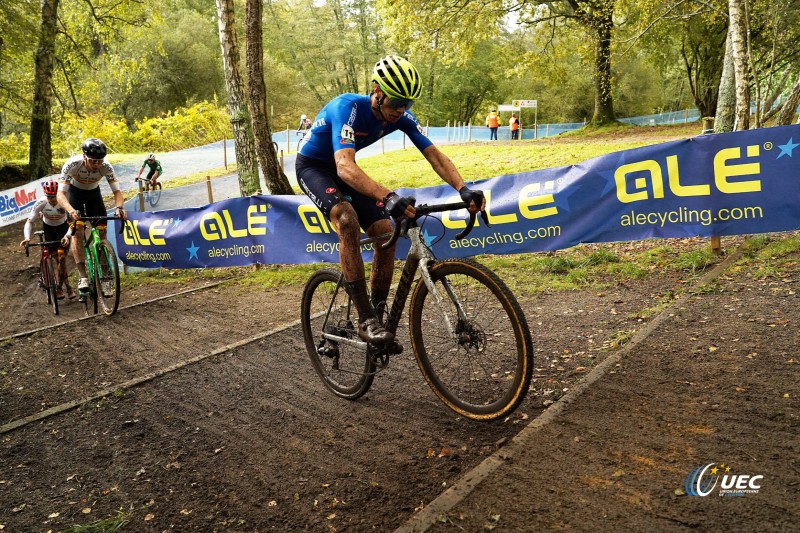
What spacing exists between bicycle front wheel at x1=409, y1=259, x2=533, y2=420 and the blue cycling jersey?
1.10 meters

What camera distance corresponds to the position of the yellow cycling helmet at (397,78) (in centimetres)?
370

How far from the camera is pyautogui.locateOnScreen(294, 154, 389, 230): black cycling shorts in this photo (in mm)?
4141

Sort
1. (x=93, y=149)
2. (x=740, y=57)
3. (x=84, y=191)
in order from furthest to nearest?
(x=740, y=57), (x=84, y=191), (x=93, y=149)

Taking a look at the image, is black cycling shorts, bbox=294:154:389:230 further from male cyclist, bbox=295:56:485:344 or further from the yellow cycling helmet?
the yellow cycling helmet

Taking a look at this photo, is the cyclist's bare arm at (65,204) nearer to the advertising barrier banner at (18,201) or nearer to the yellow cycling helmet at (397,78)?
the yellow cycling helmet at (397,78)

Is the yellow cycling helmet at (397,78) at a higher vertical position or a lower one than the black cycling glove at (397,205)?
higher

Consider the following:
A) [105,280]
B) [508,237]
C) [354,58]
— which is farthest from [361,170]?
[354,58]

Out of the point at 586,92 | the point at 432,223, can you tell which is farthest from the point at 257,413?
the point at 586,92

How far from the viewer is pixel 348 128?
12.7ft

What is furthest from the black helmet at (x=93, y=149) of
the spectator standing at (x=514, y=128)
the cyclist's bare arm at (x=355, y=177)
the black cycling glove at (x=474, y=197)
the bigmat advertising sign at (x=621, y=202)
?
the spectator standing at (x=514, y=128)

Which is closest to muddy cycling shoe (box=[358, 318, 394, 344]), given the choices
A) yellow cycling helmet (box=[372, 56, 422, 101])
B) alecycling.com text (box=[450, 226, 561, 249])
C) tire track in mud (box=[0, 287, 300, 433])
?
yellow cycling helmet (box=[372, 56, 422, 101])

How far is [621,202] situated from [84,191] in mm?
7351

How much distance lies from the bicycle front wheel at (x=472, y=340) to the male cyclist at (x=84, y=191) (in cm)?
566

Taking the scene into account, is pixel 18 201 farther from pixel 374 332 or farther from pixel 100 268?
pixel 374 332
